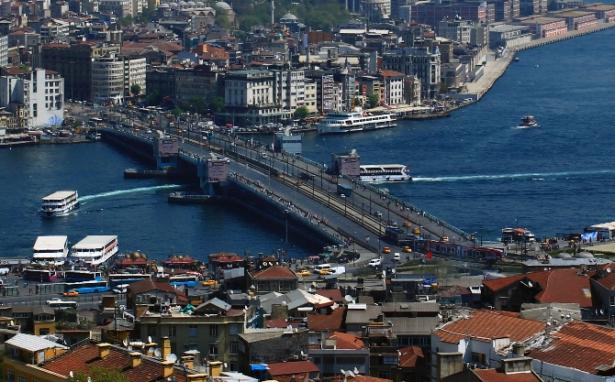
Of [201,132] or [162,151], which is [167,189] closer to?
[162,151]

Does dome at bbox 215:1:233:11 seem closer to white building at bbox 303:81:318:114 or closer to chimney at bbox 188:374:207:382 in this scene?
white building at bbox 303:81:318:114

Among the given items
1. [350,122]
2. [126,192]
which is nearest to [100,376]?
[126,192]

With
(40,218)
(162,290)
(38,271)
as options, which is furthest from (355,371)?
(40,218)

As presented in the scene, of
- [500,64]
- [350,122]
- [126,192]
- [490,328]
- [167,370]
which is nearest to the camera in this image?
[167,370]

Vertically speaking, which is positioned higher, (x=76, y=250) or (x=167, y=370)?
(x=167, y=370)

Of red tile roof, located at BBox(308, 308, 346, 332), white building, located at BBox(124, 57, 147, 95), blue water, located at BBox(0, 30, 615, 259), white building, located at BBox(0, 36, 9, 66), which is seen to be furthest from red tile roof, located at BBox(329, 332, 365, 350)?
white building, located at BBox(0, 36, 9, 66)

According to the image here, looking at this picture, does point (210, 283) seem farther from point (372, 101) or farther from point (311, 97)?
point (372, 101)
